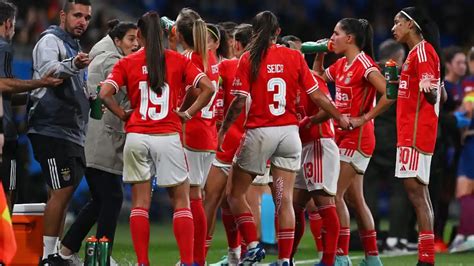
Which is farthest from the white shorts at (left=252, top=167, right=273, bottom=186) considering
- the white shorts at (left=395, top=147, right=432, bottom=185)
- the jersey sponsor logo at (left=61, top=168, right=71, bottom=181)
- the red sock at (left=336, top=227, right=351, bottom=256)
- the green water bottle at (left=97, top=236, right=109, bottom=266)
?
the green water bottle at (left=97, top=236, right=109, bottom=266)

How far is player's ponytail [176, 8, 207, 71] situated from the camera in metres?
10.7

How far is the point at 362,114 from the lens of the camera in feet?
37.8

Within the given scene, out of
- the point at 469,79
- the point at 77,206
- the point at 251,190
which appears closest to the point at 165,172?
the point at 251,190

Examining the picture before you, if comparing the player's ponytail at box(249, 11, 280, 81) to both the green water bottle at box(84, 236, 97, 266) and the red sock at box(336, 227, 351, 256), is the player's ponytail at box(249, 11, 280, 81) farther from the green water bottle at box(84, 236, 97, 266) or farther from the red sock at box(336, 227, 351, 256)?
the green water bottle at box(84, 236, 97, 266)

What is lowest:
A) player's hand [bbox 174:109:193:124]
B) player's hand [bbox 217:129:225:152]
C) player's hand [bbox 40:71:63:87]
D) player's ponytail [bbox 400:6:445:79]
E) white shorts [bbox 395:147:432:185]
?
white shorts [bbox 395:147:432:185]

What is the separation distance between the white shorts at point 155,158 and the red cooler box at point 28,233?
1.23 m

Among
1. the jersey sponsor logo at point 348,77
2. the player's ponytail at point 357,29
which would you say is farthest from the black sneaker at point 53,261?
the player's ponytail at point 357,29

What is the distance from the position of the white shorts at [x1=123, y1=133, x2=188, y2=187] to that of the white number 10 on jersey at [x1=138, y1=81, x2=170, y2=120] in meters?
0.17

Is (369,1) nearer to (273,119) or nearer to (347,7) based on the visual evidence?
(347,7)

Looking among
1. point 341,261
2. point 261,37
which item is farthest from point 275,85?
point 341,261

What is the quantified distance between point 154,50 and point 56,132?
4.75 ft

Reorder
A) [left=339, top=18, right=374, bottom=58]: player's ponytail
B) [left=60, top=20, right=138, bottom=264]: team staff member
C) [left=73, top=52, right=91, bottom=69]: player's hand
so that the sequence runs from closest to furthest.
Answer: [left=73, top=52, right=91, bottom=69]: player's hand, [left=60, top=20, right=138, bottom=264]: team staff member, [left=339, top=18, right=374, bottom=58]: player's ponytail

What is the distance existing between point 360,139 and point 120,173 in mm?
2286

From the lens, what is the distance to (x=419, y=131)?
11.2 meters
